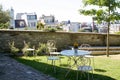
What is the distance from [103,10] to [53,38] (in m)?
3.26

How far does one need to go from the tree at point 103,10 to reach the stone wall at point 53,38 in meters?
2.48

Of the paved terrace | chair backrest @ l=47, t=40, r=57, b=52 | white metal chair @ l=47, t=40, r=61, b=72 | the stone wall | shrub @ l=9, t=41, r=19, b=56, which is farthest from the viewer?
the stone wall

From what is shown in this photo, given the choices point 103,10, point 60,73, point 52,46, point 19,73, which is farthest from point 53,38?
point 19,73

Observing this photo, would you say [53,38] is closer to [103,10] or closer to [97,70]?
[103,10]

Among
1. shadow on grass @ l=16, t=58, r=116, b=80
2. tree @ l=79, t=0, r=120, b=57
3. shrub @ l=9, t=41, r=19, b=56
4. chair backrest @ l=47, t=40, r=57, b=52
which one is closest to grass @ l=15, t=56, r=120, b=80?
shadow on grass @ l=16, t=58, r=116, b=80

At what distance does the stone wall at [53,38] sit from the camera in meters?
11.8

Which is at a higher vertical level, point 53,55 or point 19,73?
point 53,55

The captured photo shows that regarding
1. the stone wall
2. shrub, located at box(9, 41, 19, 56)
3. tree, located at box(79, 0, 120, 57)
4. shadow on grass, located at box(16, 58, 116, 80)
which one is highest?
tree, located at box(79, 0, 120, 57)

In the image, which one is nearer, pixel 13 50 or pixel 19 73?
pixel 19 73

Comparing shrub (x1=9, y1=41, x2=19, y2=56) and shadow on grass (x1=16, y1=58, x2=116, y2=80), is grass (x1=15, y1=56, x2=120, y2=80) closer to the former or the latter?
shadow on grass (x1=16, y1=58, x2=116, y2=80)

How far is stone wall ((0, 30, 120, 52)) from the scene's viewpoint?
11766 millimetres

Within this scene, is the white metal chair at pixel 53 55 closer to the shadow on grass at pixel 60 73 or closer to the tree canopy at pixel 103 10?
the shadow on grass at pixel 60 73

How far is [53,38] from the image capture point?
1266 cm

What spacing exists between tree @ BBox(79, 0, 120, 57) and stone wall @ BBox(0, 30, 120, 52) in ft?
8.13
